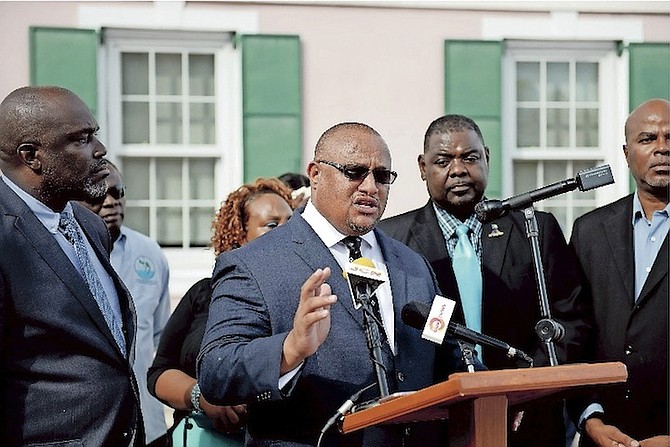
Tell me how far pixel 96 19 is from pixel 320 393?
601 centimetres

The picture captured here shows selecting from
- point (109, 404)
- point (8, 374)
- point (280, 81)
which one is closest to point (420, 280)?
point (109, 404)

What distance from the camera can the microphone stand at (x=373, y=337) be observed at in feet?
11.1

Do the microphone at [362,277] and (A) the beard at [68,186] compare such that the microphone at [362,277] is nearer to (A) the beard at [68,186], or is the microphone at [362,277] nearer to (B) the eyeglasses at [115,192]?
(A) the beard at [68,186]

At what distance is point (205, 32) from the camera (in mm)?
9195

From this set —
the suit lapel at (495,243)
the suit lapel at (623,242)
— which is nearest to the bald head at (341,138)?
the suit lapel at (495,243)

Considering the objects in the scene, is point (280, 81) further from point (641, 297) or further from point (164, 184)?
point (641, 297)

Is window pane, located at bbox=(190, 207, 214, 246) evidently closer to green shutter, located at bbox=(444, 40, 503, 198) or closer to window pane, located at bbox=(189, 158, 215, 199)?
window pane, located at bbox=(189, 158, 215, 199)

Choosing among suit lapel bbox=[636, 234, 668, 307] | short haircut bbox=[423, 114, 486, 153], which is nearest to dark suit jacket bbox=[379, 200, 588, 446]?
suit lapel bbox=[636, 234, 668, 307]

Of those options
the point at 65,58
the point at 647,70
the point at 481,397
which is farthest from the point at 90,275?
the point at 647,70

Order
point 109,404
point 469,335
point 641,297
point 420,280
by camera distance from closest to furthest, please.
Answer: point 469,335 < point 109,404 < point 420,280 < point 641,297

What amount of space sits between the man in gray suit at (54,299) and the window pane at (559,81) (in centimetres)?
660

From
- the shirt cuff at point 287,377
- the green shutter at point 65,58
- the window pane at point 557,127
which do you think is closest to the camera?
the shirt cuff at point 287,377

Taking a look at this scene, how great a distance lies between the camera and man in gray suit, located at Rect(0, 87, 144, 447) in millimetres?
3551

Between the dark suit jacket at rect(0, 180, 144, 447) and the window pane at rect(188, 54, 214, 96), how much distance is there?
5728 millimetres
